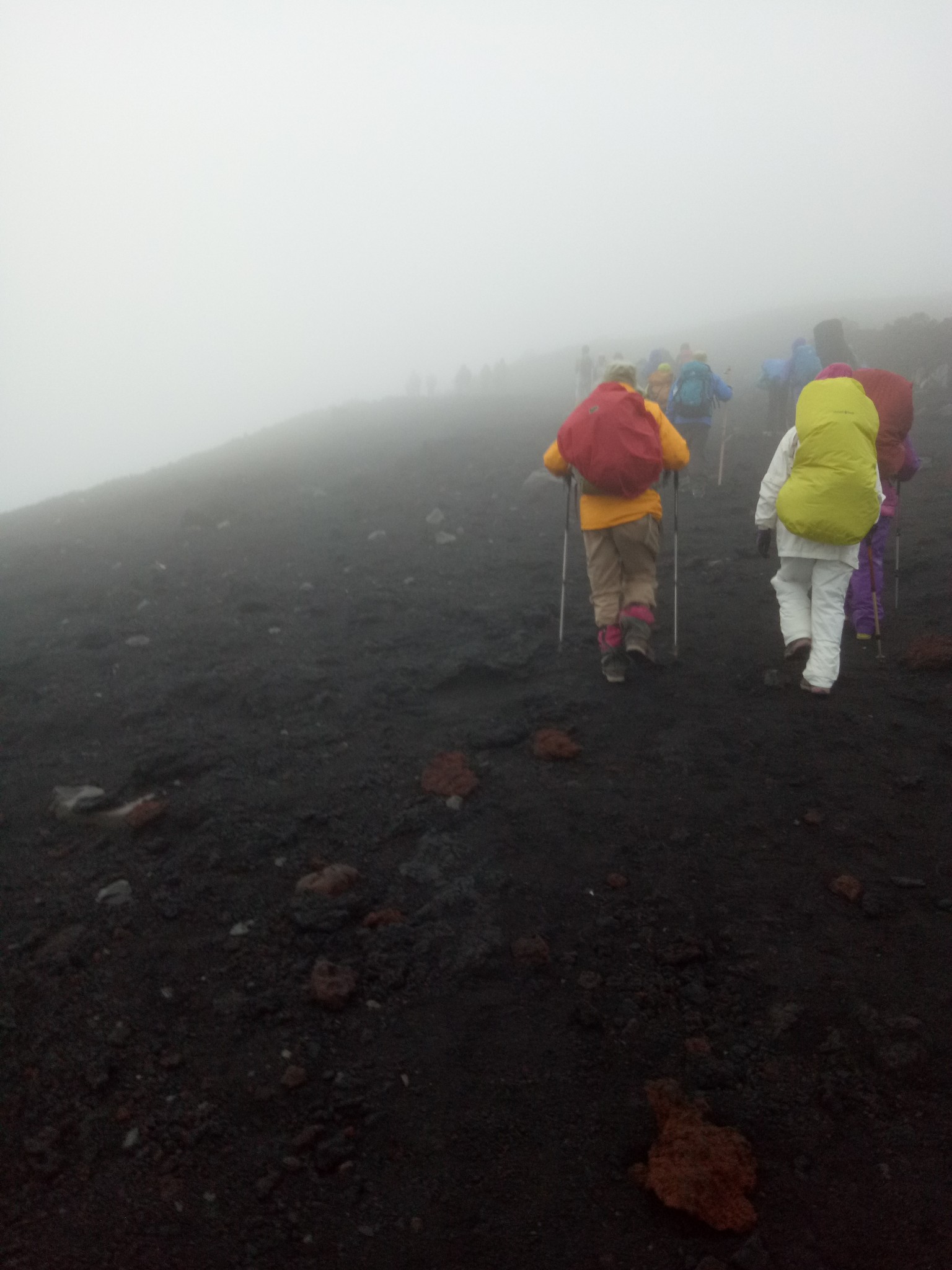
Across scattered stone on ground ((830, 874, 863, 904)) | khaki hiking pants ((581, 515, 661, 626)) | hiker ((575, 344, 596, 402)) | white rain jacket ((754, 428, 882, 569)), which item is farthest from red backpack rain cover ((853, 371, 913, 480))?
hiker ((575, 344, 596, 402))

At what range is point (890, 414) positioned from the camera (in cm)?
692

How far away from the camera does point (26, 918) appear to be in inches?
166

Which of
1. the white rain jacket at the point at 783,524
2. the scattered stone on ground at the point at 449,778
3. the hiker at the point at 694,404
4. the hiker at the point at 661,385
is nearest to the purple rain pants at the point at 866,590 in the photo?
the white rain jacket at the point at 783,524

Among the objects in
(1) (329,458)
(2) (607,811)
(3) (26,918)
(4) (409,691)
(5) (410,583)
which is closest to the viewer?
(3) (26,918)

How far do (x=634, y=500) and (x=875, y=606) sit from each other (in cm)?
225

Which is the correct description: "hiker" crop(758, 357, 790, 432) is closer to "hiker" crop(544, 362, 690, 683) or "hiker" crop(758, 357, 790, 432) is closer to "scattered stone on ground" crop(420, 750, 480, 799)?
"hiker" crop(544, 362, 690, 683)

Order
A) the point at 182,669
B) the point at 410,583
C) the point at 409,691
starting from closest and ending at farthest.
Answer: the point at 409,691, the point at 182,669, the point at 410,583

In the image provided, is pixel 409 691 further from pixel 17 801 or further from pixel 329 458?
pixel 329 458

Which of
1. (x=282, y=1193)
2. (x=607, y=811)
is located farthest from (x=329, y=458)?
(x=282, y=1193)

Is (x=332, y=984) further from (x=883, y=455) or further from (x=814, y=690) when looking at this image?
(x=883, y=455)

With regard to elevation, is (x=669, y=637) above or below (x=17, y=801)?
below

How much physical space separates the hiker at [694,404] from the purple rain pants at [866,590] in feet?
17.2

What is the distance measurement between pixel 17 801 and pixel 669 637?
5.37 m

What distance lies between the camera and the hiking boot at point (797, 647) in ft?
20.5
